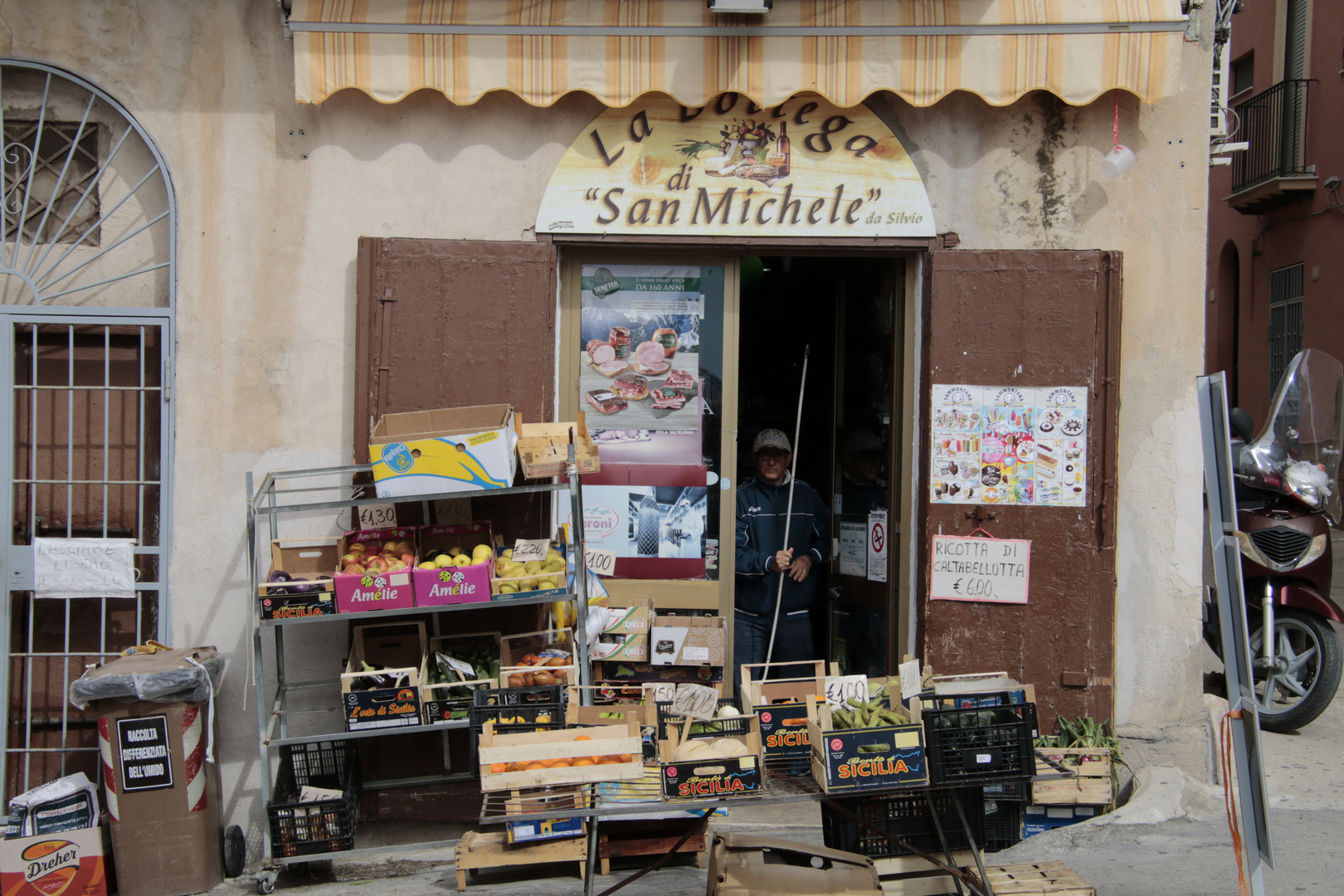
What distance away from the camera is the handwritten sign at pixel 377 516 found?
5102 mm

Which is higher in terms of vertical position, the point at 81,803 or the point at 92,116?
the point at 92,116

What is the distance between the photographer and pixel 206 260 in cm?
530

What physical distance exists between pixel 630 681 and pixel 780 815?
1.11m

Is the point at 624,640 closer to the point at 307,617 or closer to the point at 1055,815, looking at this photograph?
the point at 307,617

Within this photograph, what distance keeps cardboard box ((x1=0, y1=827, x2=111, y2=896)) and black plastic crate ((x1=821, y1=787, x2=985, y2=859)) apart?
336 cm

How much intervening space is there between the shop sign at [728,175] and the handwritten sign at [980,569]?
1717 mm

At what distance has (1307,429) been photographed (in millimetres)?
6387

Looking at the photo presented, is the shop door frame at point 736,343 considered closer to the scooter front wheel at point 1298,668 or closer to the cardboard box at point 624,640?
the cardboard box at point 624,640

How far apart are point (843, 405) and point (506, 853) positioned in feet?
12.2

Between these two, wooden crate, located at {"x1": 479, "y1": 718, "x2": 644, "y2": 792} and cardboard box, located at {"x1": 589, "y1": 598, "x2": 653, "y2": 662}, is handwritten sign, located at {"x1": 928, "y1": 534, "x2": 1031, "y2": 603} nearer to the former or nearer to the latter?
cardboard box, located at {"x1": 589, "y1": 598, "x2": 653, "y2": 662}

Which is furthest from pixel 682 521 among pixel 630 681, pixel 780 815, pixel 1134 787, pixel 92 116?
pixel 92 116

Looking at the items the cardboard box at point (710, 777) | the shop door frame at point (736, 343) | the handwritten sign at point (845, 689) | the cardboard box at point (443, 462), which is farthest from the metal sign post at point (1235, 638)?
the cardboard box at point (443, 462)

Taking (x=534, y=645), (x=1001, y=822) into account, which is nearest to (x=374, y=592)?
(x=534, y=645)

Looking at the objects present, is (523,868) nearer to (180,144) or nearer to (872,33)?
(180,144)
